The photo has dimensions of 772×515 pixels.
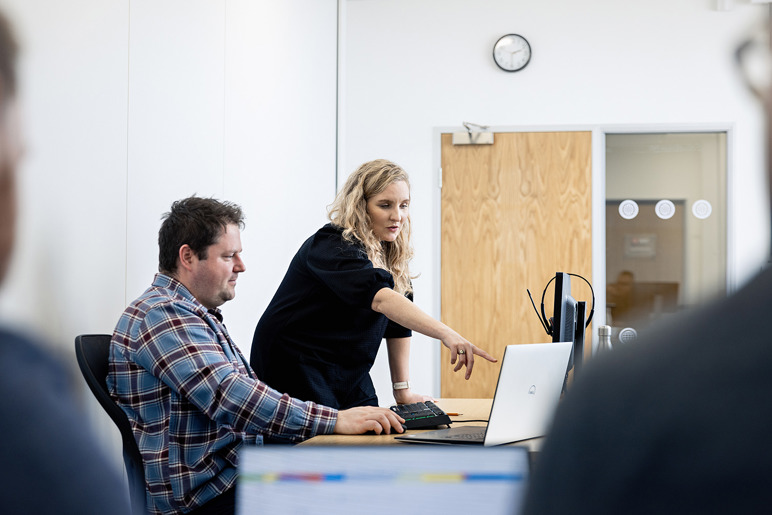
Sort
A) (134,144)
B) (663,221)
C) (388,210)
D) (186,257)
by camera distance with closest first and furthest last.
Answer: (186,257)
(134,144)
(388,210)
(663,221)

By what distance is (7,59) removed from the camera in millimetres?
1670

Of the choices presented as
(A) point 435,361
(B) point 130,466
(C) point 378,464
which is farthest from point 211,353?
(A) point 435,361

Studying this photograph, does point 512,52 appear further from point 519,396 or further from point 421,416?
point 519,396

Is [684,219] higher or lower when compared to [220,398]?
higher

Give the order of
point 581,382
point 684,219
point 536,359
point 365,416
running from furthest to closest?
point 684,219, point 365,416, point 536,359, point 581,382

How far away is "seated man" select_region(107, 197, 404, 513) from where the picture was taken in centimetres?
177

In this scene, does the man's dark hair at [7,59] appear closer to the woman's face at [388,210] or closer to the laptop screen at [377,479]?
the woman's face at [388,210]

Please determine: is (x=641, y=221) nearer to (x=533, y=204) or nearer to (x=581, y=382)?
(x=533, y=204)

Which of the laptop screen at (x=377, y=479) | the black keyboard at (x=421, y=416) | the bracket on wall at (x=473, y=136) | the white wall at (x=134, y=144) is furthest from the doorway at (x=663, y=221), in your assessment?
the laptop screen at (x=377, y=479)

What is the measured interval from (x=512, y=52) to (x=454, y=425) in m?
3.30

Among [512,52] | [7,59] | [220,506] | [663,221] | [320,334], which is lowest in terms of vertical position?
[220,506]

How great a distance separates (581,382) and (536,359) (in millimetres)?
1429

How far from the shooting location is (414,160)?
492cm

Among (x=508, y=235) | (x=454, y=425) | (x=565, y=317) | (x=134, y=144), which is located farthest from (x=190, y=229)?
(x=508, y=235)
